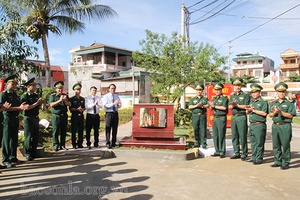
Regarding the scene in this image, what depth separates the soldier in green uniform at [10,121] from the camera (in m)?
5.69

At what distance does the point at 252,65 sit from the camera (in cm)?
5281

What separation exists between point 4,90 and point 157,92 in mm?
6654

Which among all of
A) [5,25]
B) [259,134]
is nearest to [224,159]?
[259,134]

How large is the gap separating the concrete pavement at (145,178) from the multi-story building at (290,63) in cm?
4358

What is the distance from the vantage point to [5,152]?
573 centimetres

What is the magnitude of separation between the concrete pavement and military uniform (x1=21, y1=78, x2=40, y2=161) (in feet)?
0.97

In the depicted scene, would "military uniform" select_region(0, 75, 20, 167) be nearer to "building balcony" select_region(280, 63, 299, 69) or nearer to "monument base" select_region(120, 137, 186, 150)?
"monument base" select_region(120, 137, 186, 150)

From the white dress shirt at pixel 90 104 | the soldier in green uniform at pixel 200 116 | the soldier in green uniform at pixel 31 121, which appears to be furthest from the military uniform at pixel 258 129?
the soldier in green uniform at pixel 31 121

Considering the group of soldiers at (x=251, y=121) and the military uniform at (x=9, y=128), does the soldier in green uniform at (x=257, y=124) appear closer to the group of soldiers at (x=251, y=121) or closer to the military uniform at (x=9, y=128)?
the group of soldiers at (x=251, y=121)

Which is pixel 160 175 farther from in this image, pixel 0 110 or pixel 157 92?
pixel 157 92

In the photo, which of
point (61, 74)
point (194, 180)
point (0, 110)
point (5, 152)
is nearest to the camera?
point (194, 180)

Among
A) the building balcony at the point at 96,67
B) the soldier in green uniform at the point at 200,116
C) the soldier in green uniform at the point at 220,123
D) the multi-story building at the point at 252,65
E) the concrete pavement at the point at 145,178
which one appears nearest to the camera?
the concrete pavement at the point at 145,178

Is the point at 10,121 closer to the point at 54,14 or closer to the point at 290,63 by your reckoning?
the point at 54,14

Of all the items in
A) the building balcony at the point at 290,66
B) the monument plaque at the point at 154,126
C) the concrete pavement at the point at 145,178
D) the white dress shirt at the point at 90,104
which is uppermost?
the building balcony at the point at 290,66
